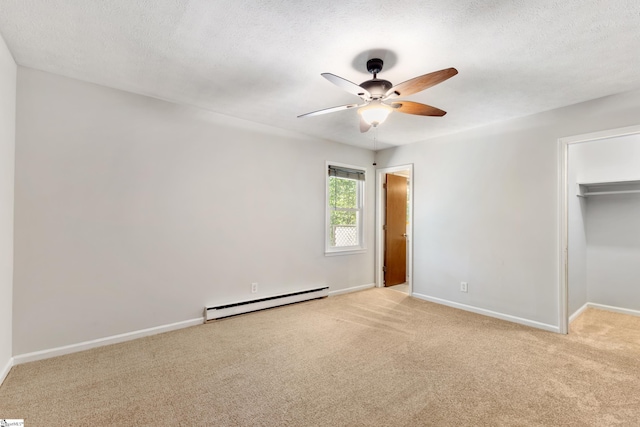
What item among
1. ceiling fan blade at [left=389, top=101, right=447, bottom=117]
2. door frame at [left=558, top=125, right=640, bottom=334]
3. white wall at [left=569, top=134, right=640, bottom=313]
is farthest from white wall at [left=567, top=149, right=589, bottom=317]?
ceiling fan blade at [left=389, top=101, right=447, bottom=117]

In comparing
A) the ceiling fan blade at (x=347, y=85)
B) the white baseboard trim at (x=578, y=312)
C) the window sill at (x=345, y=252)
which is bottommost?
the white baseboard trim at (x=578, y=312)

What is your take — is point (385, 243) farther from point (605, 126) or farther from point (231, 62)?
point (231, 62)

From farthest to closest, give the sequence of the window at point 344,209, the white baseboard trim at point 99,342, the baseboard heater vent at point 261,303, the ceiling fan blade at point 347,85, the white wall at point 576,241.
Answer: the window at point 344,209 < the white wall at point 576,241 < the baseboard heater vent at point 261,303 < the white baseboard trim at point 99,342 < the ceiling fan blade at point 347,85

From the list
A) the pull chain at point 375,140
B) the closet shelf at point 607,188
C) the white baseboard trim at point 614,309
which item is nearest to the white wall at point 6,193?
the pull chain at point 375,140

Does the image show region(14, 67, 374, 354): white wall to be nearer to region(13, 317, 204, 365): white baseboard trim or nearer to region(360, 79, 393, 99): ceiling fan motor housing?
region(13, 317, 204, 365): white baseboard trim

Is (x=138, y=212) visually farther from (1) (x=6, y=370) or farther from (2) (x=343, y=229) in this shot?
(2) (x=343, y=229)

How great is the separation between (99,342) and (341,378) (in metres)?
2.32

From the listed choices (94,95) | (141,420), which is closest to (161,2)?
(94,95)

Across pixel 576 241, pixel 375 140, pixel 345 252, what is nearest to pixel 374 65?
pixel 375 140

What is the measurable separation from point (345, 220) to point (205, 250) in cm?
238

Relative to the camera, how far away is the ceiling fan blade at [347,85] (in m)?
1.99

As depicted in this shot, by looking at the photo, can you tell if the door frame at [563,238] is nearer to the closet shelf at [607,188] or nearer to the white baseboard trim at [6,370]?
the closet shelf at [607,188]

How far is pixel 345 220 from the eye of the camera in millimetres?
5016

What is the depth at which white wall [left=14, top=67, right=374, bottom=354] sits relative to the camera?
256cm
